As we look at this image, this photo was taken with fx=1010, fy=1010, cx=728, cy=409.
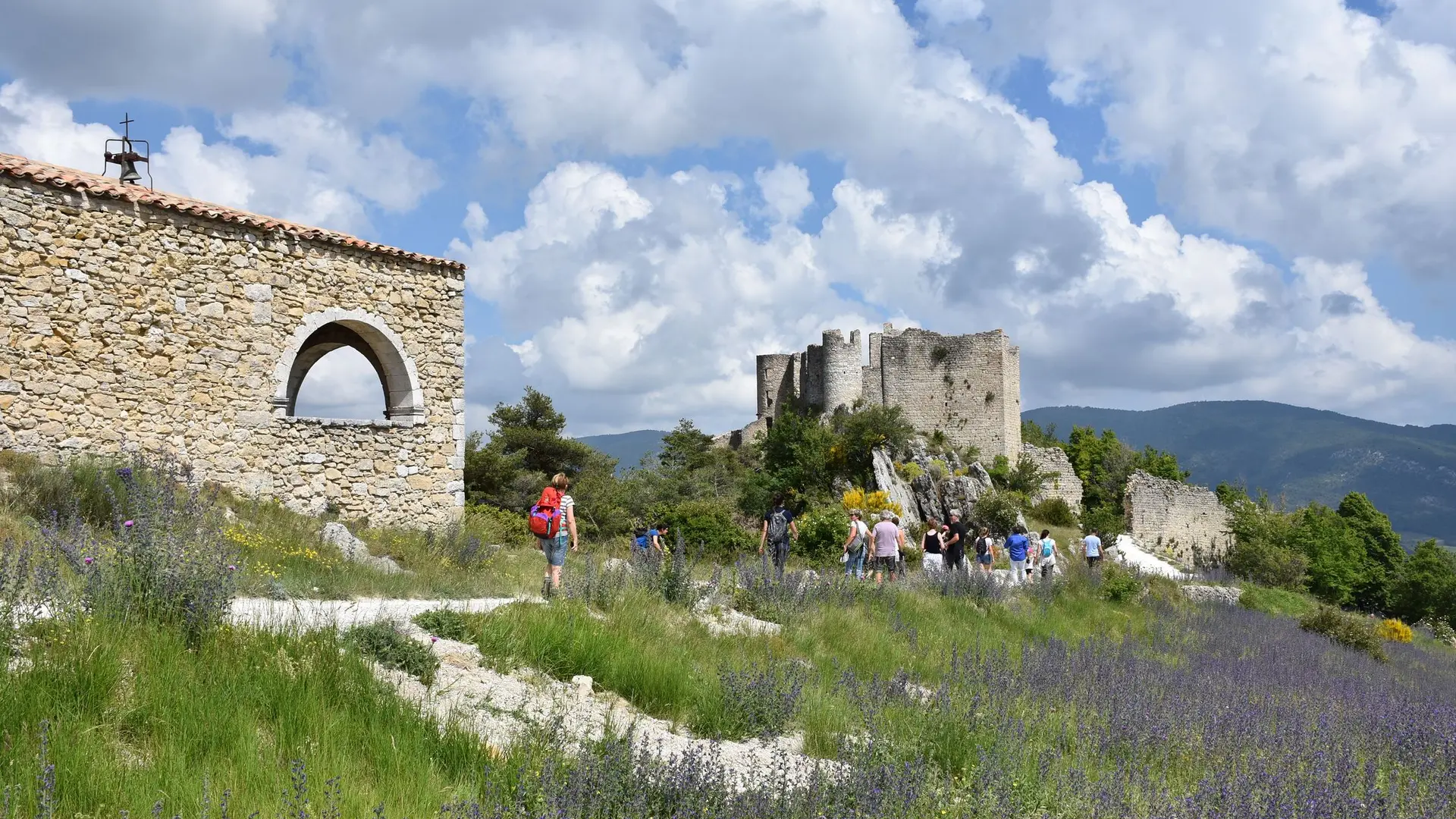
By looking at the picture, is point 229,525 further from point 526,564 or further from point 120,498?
point 526,564

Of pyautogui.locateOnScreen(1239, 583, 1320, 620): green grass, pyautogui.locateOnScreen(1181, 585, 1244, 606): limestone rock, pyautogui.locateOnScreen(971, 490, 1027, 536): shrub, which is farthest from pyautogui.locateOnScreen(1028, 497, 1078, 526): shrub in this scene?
pyautogui.locateOnScreen(1181, 585, 1244, 606): limestone rock

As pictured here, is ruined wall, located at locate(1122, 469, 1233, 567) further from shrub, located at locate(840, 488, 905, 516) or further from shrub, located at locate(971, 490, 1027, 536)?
shrub, located at locate(840, 488, 905, 516)

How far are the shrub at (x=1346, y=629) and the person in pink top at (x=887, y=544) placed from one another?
639 cm

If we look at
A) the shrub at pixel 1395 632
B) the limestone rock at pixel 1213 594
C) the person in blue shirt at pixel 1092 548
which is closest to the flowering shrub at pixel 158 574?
the person in blue shirt at pixel 1092 548

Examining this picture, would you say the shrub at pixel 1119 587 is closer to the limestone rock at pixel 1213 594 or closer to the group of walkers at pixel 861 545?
the group of walkers at pixel 861 545

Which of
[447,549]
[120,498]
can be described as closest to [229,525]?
[120,498]

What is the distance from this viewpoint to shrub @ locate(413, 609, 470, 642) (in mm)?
6367

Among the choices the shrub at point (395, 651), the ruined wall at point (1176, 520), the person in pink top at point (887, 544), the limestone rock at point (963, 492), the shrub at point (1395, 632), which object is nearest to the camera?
the shrub at point (395, 651)

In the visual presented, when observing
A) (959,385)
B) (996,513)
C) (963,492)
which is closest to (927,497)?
(963,492)

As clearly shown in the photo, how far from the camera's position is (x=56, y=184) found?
1167 centimetres

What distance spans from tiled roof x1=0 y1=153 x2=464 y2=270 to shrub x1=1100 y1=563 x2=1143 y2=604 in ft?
38.2

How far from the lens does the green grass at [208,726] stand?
3.50 metres

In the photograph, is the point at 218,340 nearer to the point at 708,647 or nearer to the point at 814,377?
the point at 708,647

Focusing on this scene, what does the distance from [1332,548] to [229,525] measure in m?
49.3
